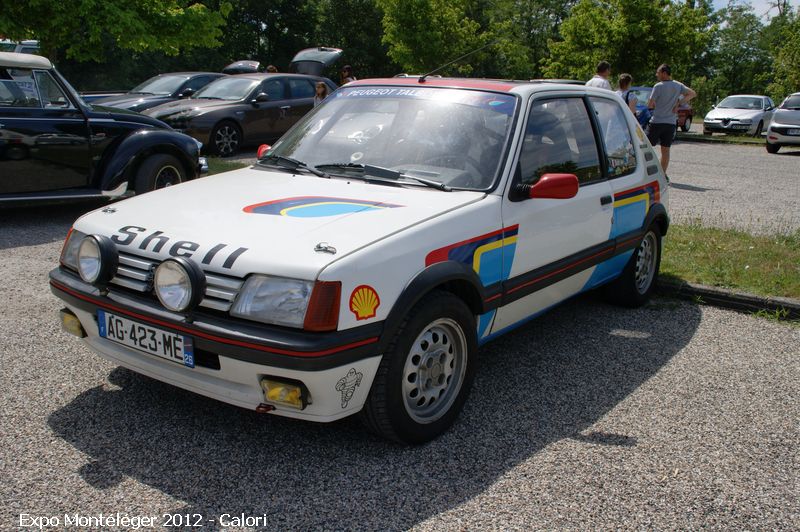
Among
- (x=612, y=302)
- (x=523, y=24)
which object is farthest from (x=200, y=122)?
(x=523, y=24)

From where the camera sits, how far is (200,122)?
12891 mm

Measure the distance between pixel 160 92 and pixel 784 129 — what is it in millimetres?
15906

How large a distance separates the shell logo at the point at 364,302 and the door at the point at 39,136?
5.76 m

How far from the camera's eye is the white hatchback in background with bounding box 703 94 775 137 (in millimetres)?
24794

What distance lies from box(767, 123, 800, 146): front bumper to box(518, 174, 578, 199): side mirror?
60.4ft

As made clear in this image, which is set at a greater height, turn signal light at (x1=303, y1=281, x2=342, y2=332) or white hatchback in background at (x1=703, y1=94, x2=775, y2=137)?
turn signal light at (x1=303, y1=281, x2=342, y2=332)

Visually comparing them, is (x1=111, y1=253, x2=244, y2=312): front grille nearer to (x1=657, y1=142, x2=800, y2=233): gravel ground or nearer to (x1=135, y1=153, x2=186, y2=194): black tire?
(x1=135, y1=153, x2=186, y2=194): black tire

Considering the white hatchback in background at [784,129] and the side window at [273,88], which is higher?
the side window at [273,88]

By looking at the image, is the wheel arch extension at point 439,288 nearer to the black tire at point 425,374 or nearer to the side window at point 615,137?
the black tire at point 425,374

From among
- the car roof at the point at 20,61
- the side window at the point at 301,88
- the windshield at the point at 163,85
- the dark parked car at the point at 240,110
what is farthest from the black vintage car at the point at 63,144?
the windshield at the point at 163,85

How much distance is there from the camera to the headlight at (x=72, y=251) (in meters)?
3.62

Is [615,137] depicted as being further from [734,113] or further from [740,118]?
[734,113]

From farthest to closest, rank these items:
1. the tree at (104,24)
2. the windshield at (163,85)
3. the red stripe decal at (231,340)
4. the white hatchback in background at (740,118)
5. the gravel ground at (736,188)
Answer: the white hatchback in background at (740,118) < the windshield at (163,85) < the tree at (104,24) < the gravel ground at (736,188) < the red stripe decal at (231,340)

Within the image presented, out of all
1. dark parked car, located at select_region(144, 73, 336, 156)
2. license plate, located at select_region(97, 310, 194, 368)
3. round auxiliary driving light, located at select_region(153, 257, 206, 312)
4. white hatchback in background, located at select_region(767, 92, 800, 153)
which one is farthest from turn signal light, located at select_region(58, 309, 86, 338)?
white hatchback in background, located at select_region(767, 92, 800, 153)
